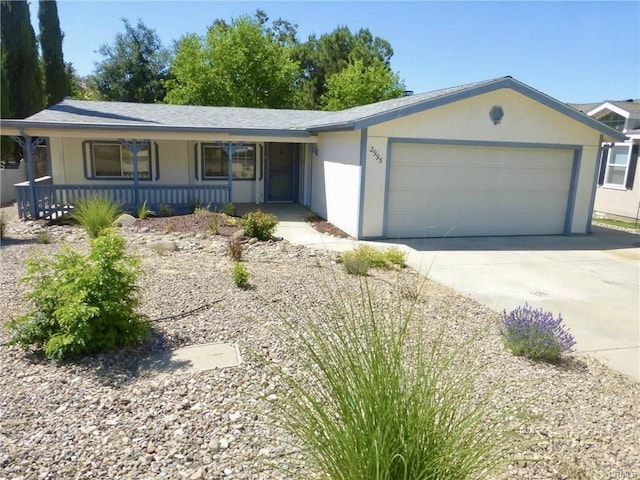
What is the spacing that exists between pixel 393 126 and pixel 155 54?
26.9m

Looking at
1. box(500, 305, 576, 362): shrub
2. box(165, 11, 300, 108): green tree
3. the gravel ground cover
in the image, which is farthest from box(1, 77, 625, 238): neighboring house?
box(165, 11, 300, 108): green tree

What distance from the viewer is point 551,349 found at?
4.70 metres

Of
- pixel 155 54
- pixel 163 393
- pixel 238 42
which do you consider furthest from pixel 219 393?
pixel 155 54

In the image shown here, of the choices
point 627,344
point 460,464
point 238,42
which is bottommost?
point 627,344

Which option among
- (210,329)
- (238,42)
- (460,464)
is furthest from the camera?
(238,42)

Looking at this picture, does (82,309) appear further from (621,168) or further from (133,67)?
(133,67)

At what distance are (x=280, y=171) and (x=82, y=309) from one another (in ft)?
42.0

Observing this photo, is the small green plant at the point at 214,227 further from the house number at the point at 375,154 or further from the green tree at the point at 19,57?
the green tree at the point at 19,57

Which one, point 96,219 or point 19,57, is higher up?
point 19,57

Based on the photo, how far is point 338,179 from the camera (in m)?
12.2

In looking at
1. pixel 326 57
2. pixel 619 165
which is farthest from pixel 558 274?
pixel 326 57

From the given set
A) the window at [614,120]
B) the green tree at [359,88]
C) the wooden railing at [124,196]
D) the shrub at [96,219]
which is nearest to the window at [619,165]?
the window at [614,120]

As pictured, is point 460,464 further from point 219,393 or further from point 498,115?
point 498,115

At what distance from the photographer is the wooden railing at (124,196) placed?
12273 mm
